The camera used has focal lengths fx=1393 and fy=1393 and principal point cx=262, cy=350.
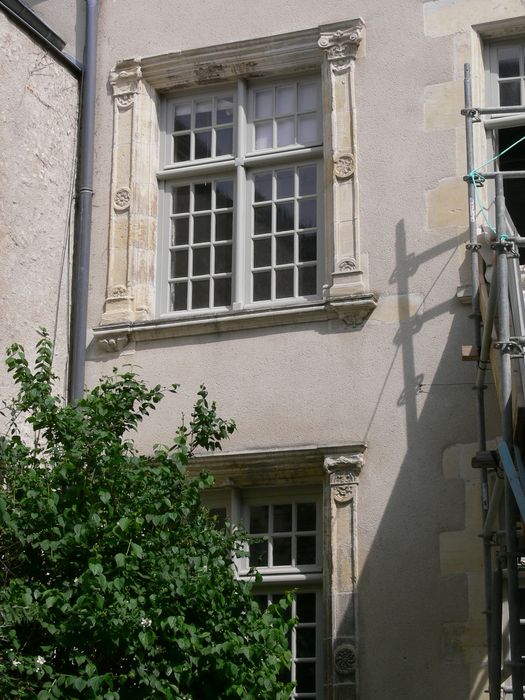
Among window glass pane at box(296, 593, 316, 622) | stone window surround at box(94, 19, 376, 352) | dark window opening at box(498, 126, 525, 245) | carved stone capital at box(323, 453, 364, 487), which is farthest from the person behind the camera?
dark window opening at box(498, 126, 525, 245)

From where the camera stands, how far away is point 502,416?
7.32m

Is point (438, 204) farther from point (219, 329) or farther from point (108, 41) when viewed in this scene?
point (108, 41)

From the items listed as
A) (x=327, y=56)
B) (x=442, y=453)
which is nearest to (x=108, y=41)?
(x=327, y=56)

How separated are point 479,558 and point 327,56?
4.07m

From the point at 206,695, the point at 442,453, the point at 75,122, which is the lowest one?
the point at 206,695

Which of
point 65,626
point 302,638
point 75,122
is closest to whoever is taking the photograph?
point 65,626

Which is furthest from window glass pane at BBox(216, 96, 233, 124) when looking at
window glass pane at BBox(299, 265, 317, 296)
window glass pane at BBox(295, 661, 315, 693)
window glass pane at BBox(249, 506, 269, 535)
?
window glass pane at BBox(295, 661, 315, 693)

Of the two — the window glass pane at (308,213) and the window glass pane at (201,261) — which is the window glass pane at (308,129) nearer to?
the window glass pane at (308,213)

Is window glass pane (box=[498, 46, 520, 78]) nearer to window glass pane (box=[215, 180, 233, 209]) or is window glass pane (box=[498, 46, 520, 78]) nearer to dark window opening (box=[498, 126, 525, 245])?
dark window opening (box=[498, 126, 525, 245])

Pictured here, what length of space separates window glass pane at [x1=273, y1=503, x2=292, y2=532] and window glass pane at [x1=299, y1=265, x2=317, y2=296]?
162cm

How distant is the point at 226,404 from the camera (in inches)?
400

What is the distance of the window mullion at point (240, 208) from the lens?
1059 cm

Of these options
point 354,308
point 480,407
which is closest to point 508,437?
point 480,407

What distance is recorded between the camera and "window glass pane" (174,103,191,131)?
11359mm
